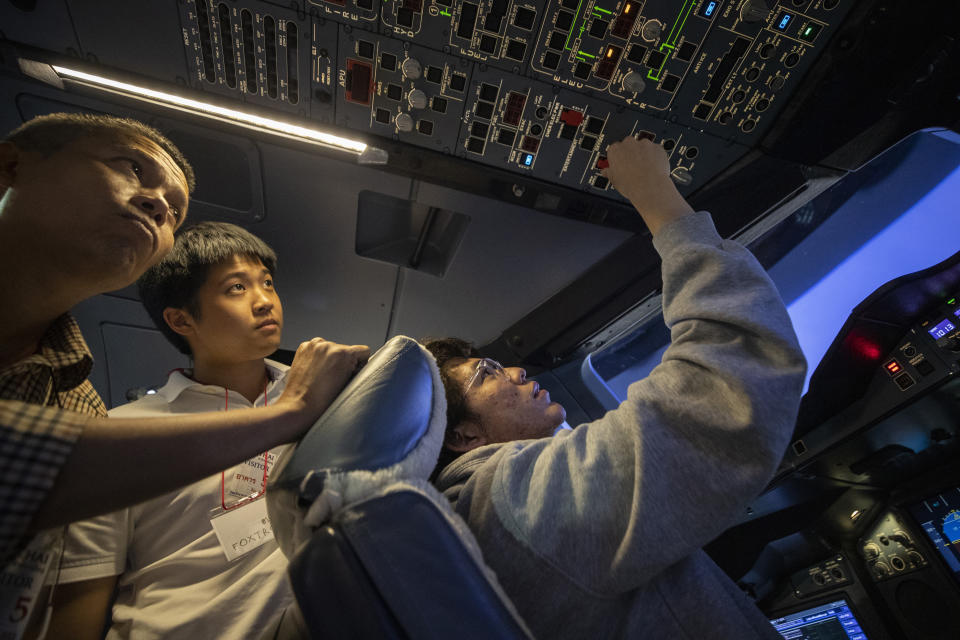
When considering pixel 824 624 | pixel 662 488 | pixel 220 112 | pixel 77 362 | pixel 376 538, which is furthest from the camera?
pixel 824 624

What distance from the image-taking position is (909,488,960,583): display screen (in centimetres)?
158

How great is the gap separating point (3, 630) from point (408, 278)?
1543 millimetres

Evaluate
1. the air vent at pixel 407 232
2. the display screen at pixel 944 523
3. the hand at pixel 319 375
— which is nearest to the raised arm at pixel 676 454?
the hand at pixel 319 375

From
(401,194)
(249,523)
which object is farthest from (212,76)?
(249,523)

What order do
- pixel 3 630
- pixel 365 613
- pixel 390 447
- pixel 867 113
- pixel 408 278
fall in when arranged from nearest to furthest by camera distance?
pixel 365 613, pixel 390 447, pixel 3 630, pixel 867 113, pixel 408 278

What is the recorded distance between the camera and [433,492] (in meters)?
0.60

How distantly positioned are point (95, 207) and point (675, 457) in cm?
119

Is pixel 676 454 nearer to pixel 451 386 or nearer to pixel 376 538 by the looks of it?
pixel 376 538

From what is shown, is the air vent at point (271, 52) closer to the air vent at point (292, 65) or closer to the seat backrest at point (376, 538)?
the air vent at point (292, 65)

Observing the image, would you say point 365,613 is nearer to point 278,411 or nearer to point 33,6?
point 278,411

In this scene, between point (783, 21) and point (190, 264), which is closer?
point (783, 21)

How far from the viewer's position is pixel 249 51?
129 centimetres

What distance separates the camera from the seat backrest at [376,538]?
1.61ft

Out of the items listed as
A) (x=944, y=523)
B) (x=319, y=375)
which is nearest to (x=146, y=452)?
(x=319, y=375)
